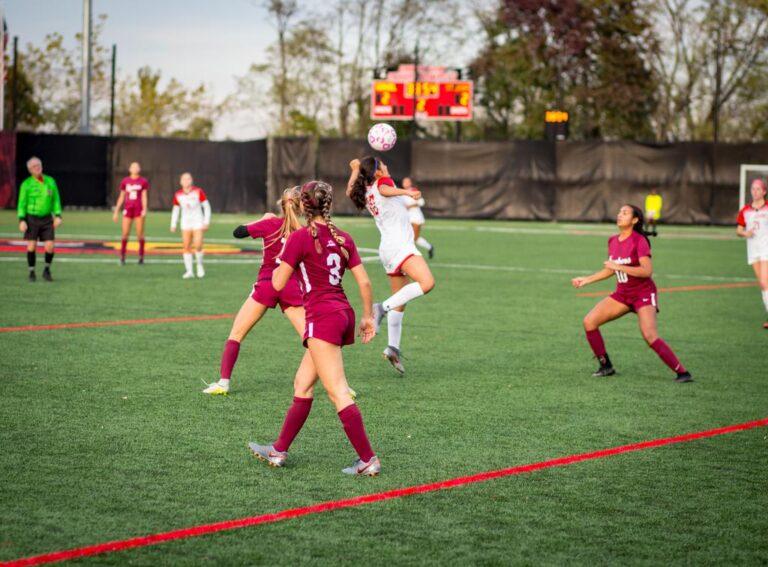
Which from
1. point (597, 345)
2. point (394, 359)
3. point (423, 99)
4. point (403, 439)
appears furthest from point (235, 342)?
point (423, 99)

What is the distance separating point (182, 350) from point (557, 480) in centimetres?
577

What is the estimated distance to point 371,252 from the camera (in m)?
26.6

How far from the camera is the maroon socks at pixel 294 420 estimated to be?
672 cm

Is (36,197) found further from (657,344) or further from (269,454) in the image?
(269,454)

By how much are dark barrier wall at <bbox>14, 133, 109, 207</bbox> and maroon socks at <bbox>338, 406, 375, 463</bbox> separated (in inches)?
1549

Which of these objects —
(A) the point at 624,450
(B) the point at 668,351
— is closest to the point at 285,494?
(A) the point at 624,450

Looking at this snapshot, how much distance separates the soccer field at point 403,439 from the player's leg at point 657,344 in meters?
0.17

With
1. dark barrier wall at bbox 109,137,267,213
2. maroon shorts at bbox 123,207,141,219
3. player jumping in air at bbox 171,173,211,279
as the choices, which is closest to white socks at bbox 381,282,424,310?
player jumping in air at bbox 171,173,211,279

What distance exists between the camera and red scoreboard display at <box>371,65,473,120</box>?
50625 mm

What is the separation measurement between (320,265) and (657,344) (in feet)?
16.5

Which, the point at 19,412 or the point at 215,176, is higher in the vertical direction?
the point at 215,176

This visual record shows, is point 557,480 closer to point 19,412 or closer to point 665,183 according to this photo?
point 19,412

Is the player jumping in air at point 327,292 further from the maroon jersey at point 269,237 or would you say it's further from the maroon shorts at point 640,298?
the maroon shorts at point 640,298

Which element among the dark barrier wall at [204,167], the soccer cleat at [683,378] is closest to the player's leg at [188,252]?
the soccer cleat at [683,378]
